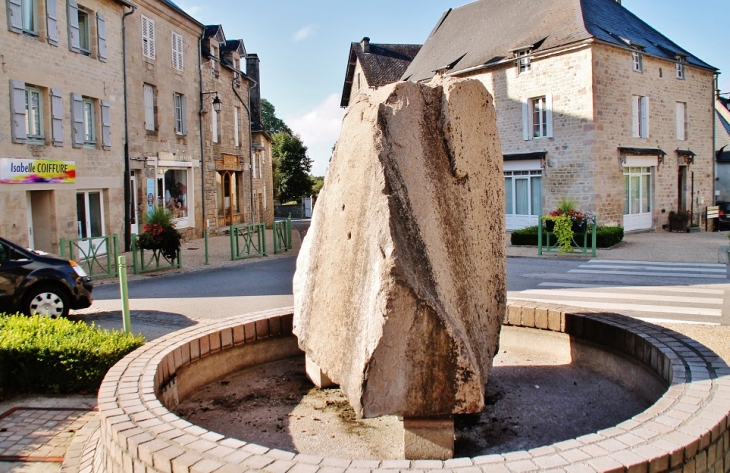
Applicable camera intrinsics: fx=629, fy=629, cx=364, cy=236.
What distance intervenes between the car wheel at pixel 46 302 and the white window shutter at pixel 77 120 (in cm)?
901

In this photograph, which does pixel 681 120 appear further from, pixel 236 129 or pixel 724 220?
pixel 236 129

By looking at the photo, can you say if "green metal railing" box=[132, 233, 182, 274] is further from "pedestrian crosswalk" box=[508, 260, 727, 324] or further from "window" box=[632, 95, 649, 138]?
"window" box=[632, 95, 649, 138]

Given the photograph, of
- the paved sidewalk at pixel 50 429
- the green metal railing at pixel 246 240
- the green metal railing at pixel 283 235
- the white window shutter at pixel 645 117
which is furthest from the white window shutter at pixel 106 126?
the white window shutter at pixel 645 117

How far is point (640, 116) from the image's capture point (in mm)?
23547

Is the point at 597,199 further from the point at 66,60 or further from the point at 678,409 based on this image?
the point at 678,409

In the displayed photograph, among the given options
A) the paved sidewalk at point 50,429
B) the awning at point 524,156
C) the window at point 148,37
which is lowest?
the paved sidewalk at point 50,429

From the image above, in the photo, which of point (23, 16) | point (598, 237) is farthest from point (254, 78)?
point (598, 237)

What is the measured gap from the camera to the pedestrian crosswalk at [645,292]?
9055 mm

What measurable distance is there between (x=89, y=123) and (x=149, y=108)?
11.0ft

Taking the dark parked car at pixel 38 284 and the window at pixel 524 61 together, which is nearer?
the dark parked car at pixel 38 284

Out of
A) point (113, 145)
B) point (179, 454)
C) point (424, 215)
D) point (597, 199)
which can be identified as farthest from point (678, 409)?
point (597, 199)

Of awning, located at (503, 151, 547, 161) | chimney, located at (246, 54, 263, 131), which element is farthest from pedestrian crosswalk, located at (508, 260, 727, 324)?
chimney, located at (246, 54, 263, 131)

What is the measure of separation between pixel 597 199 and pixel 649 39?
8.00 meters

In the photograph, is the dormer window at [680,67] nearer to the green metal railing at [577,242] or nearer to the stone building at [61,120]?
the green metal railing at [577,242]
